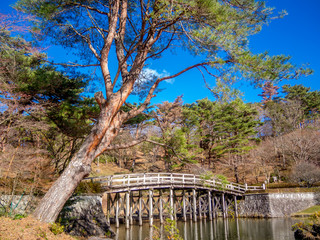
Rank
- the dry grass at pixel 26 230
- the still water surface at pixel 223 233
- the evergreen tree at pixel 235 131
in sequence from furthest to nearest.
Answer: the evergreen tree at pixel 235 131, the still water surface at pixel 223 233, the dry grass at pixel 26 230

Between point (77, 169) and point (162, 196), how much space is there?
50.2ft

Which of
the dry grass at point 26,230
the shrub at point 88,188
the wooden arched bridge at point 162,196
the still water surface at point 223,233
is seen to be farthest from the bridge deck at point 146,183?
the dry grass at point 26,230

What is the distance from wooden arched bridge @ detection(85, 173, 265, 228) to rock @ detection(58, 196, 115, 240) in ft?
9.12

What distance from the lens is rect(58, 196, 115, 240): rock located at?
924 cm

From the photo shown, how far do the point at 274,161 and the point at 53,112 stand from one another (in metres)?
27.9

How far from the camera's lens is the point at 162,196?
20094 mm

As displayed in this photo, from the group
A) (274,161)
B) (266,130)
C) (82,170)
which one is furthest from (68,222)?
(266,130)

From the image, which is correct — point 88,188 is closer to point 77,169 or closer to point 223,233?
point 77,169

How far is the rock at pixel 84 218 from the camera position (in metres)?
9.24

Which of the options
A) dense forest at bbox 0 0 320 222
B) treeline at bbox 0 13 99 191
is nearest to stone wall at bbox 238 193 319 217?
dense forest at bbox 0 0 320 222

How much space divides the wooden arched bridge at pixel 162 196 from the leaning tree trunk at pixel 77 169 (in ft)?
22.1

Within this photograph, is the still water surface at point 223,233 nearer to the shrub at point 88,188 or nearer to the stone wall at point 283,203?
the shrub at point 88,188

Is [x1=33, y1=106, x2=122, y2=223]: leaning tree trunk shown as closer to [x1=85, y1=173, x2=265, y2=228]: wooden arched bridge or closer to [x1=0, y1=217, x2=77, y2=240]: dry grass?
[x1=0, y1=217, x2=77, y2=240]: dry grass

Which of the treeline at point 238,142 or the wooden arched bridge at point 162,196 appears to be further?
the treeline at point 238,142
